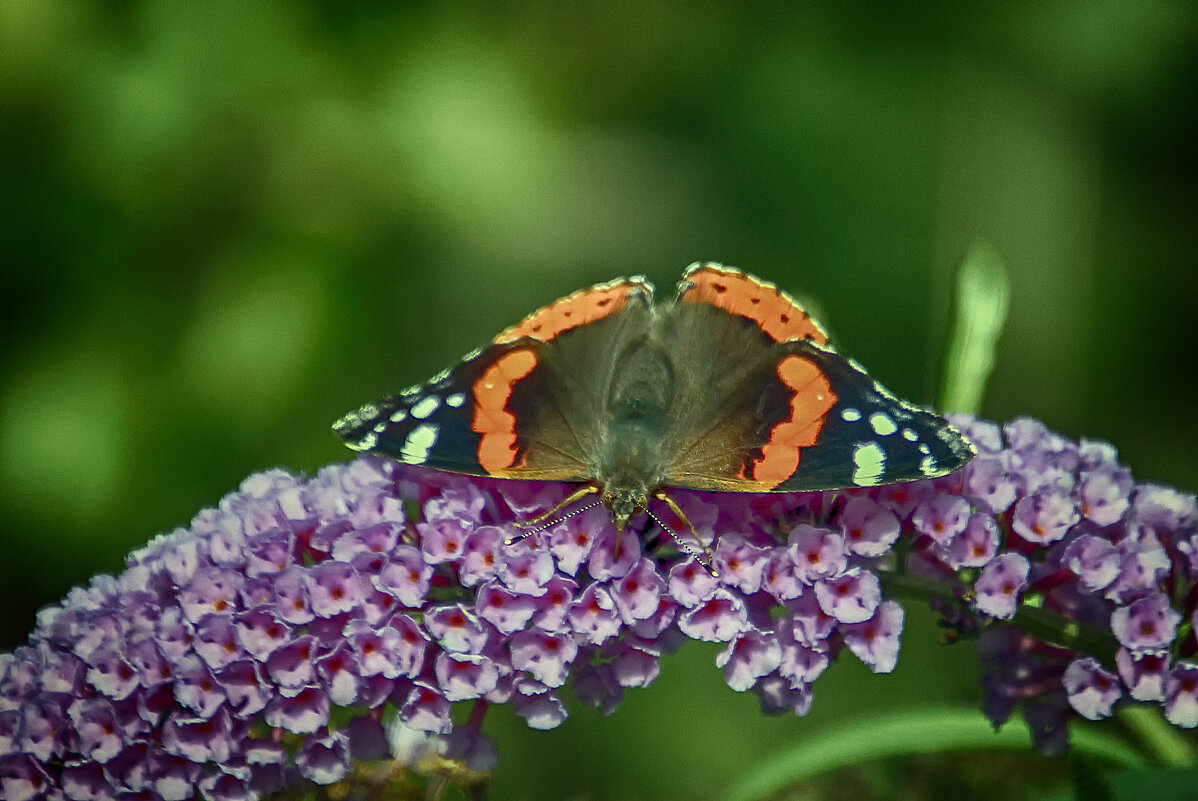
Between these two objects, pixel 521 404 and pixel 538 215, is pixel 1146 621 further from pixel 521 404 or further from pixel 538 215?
pixel 538 215

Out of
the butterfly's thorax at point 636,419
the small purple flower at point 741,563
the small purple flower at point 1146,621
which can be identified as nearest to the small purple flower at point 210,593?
the butterfly's thorax at point 636,419

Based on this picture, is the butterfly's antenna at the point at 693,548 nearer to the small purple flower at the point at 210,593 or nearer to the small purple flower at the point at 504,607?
the small purple flower at the point at 504,607

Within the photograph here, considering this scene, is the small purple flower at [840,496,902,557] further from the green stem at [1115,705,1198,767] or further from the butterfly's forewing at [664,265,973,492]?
the green stem at [1115,705,1198,767]

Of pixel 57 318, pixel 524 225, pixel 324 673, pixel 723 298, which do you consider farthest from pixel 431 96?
pixel 324 673

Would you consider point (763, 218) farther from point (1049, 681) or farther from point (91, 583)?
point (91, 583)

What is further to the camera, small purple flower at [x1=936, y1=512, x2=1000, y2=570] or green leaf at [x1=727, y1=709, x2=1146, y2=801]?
green leaf at [x1=727, y1=709, x2=1146, y2=801]

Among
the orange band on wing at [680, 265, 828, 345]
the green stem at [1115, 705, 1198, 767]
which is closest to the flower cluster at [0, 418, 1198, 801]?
the orange band on wing at [680, 265, 828, 345]
